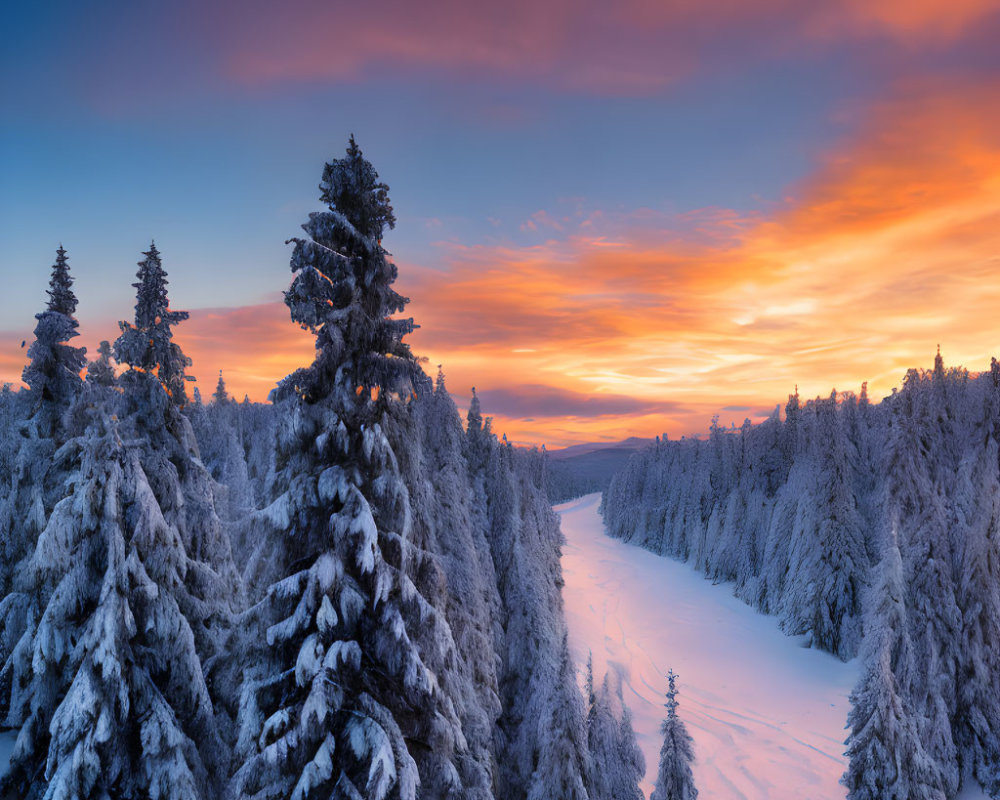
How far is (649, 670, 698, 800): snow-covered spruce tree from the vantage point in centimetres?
1231

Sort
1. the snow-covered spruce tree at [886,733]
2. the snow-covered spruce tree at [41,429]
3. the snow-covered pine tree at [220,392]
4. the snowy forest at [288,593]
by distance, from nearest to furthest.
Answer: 1. the snowy forest at [288,593]
2. the snow-covered spruce tree at [886,733]
3. the snow-covered spruce tree at [41,429]
4. the snow-covered pine tree at [220,392]

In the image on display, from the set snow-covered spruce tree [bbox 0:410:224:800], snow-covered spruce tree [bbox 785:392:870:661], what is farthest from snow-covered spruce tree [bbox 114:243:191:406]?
snow-covered spruce tree [bbox 785:392:870:661]

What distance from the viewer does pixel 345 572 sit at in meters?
7.38

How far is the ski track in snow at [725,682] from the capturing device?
20844 millimetres

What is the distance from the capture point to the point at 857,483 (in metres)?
34.2

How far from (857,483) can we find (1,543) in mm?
41737

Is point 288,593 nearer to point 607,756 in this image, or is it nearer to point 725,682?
point 607,756

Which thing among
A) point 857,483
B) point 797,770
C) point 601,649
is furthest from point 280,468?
point 857,483

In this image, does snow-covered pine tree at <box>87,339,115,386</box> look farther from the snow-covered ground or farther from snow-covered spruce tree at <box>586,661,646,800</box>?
snow-covered spruce tree at <box>586,661,646,800</box>

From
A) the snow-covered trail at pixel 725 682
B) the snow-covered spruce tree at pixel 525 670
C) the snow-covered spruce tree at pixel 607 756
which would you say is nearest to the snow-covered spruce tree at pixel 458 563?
the snow-covered spruce tree at pixel 525 670

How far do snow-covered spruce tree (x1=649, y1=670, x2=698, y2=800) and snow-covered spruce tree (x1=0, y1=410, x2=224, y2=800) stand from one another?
980 centimetres

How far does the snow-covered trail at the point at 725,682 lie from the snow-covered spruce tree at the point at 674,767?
9.80 m

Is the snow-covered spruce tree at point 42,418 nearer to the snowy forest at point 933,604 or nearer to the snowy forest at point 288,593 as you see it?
the snowy forest at point 288,593

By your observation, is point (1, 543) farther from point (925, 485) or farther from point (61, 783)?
point (925, 485)
